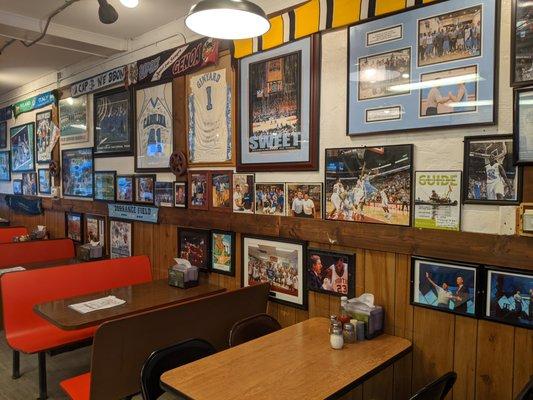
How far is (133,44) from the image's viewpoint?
4.32m

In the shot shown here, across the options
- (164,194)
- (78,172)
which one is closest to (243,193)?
(164,194)

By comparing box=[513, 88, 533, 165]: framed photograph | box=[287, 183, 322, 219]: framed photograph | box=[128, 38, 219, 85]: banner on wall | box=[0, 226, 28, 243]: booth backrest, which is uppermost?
box=[128, 38, 219, 85]: banner on wall

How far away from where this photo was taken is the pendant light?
6.56 ft

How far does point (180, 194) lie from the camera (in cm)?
384

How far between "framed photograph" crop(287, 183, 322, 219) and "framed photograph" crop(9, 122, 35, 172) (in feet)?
16.6

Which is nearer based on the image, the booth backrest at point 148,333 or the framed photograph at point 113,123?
the booth backrest at point 148,333

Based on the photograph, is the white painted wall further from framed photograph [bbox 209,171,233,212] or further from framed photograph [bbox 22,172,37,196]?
framed photograph [bbox 22,172,37,196]

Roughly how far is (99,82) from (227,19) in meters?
3.03

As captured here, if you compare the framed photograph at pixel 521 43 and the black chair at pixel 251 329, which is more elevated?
the framed photograph at pixel 521 43

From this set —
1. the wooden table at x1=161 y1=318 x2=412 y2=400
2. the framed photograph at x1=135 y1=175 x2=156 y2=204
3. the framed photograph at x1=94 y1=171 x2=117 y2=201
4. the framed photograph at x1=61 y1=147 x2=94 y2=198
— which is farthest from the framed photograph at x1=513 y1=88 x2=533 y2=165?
the framed photograph at x1=61 y1=147 x2=94 y2=198

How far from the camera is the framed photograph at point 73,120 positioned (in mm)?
5121

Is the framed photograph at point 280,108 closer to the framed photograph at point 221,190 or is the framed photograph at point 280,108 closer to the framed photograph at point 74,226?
the framed photograph at point 221,190

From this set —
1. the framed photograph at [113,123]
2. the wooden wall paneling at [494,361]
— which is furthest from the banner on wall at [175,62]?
the wooden wall paneling at [494,361]

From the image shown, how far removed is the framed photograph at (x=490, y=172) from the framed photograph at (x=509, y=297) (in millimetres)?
350
